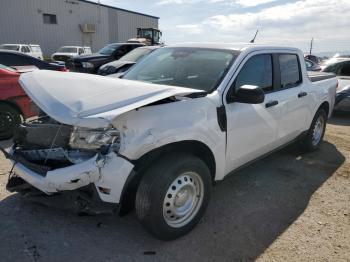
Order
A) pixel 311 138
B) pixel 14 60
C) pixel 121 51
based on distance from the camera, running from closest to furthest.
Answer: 1. pixel 311 138
2. pixel 14 60
3. pixel 121 51

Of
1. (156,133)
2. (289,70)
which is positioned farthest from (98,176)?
(289,70)

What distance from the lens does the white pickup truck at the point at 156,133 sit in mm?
2643

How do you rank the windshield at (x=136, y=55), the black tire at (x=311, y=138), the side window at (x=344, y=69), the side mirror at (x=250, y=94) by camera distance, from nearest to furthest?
the side mirror at (x=250, y=94)
the black tire at (x=311, y=138)
the side window at (x=344, y=69)
the windshield at (x=136, y=55)

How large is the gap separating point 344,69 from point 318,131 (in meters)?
5.14

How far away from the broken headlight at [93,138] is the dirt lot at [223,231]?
924 millimetres

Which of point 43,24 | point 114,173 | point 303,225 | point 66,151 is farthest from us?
point 43,24

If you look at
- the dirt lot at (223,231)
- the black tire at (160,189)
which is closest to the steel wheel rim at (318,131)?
the dirt lot at (223,231)

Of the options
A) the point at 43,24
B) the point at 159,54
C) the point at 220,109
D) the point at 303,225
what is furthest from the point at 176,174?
the point at 43,24

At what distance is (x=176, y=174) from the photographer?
294cm

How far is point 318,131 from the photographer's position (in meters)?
5.90

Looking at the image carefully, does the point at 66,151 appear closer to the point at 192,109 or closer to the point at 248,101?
the point at 192,109

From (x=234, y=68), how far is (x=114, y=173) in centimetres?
175

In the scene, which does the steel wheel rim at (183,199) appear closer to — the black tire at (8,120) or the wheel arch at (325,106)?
the wheel arch at (325,106)

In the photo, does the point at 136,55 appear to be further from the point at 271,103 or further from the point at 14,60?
the point at 271,103
